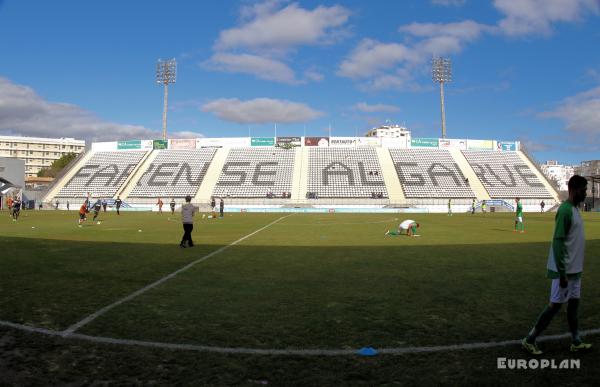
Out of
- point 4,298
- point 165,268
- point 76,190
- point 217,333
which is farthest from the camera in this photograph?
point 76,190

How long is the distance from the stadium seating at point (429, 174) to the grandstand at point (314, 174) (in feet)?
0.49

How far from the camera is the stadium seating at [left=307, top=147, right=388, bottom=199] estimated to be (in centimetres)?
6475

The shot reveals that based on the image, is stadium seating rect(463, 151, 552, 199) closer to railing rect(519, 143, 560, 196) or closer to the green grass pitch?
railing rect(519, 143, 560, 196)

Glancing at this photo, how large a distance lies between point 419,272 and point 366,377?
6.62m

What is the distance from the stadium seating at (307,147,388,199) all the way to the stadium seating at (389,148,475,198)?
3.71 metres

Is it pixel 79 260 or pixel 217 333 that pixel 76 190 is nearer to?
pixel 79 260

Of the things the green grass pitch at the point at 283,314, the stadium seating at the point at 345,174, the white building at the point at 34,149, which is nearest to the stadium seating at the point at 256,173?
the stadium seating at the point at 345,174

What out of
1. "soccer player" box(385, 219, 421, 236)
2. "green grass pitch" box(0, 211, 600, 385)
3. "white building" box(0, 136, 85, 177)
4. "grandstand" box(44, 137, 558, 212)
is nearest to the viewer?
"green grass pitch" box(0, 211, 600, 385)

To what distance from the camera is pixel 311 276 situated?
33.7 feet

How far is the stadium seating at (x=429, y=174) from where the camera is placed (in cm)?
6397

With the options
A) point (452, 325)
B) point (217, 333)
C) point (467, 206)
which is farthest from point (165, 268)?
point (467, 206)

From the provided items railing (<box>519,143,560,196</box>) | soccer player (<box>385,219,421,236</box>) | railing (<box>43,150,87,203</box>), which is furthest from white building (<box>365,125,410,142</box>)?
soccer player (<box>385,219,421,236</box>)

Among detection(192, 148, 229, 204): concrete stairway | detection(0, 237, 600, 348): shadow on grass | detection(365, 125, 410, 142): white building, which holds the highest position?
detection(365, 125, 410, 142): white building

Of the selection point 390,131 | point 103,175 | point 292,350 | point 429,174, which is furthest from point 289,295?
point 390,131
